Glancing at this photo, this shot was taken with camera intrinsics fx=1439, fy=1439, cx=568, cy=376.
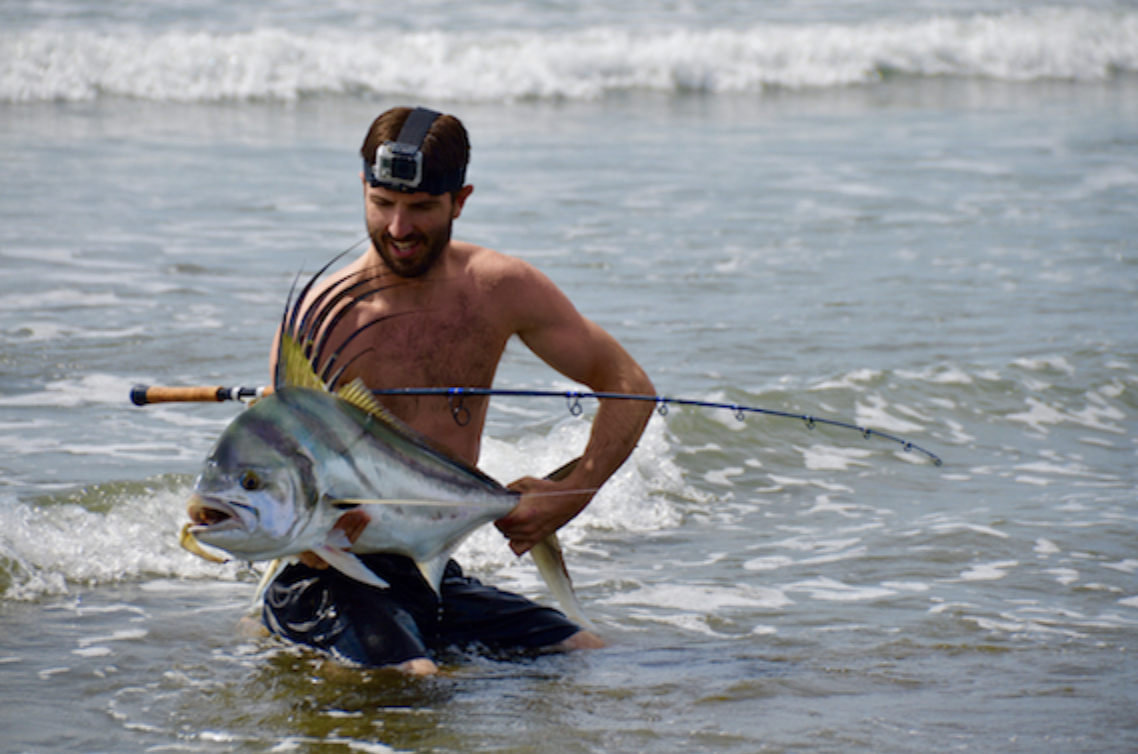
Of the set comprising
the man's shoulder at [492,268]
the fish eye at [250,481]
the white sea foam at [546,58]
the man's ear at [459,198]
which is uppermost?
the white sea foam at [546,58]

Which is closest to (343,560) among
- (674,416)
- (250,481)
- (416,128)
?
(250,481)

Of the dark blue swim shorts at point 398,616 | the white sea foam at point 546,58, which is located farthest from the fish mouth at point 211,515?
the white sea foam at point 546,58

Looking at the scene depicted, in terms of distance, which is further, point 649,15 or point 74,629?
point 649,15

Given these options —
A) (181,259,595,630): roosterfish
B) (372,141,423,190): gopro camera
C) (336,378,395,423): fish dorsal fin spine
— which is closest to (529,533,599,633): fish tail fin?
(181,259,595,630): roosterfish

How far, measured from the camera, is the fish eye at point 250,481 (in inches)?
119

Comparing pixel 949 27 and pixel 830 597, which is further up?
pixel 949 27

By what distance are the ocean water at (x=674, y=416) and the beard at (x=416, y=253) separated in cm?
110

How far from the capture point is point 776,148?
16.7 metres

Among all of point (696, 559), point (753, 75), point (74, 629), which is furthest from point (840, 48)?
point (74, 629)

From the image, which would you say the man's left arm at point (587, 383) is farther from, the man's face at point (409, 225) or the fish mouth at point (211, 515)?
the fish mouth at point (211, 515)

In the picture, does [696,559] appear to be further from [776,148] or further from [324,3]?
[324,3]

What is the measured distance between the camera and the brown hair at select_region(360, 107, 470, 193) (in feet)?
12.1

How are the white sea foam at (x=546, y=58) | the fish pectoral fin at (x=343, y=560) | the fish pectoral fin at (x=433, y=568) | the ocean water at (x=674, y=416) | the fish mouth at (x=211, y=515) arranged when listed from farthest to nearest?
the white sea foam at (x=546, y=58)
the ocean water at (x=674, y=416)
the fish pectoral fin at (x=433, y=568)
the fish pectoral fin at (x=343, y=560)
the fish mouth at (x=211, y=515)

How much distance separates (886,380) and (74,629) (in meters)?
4.93
